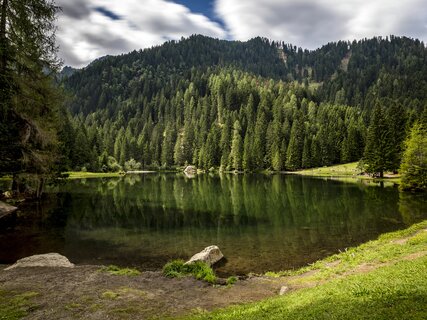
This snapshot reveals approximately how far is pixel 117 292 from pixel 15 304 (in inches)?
171

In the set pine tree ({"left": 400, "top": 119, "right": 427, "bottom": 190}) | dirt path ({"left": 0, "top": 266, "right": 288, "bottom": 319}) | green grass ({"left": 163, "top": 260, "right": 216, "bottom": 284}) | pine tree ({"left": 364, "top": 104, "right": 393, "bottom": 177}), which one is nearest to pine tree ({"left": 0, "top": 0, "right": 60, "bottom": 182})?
dirt path ({"left": 0, "top": 266, "right": 288, "bottom": 319})

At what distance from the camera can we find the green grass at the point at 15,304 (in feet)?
43.1

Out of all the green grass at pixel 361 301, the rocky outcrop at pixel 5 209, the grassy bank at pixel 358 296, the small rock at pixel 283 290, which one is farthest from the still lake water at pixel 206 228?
the green grass at pixel 361 301

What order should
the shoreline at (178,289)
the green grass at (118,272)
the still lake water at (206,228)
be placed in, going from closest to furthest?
1. the shoreline at (178,289)
2. the green grass at (118,272)
3. the still lake water at (206,228)

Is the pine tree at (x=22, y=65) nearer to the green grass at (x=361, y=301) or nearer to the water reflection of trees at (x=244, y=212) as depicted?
the water reflection of trees at (x=244, y=212)

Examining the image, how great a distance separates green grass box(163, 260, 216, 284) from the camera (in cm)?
1958

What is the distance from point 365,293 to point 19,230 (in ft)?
109

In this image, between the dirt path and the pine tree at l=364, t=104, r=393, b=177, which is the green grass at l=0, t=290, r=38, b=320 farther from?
the pine tree at l=364, t=104, r=393, b=177

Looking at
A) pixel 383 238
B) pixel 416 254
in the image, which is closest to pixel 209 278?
pixel 416 254

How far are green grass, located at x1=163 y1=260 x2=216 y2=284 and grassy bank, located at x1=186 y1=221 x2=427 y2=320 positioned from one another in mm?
4575

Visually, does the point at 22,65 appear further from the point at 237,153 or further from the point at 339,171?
the point at 237,153

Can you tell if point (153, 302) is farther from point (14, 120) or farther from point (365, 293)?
point (14, 120)

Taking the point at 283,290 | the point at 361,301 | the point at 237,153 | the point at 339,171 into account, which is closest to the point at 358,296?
the point at 361,301

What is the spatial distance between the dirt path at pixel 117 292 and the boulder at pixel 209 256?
340cm
